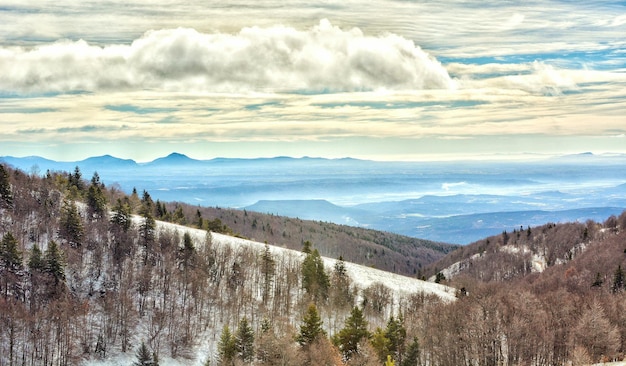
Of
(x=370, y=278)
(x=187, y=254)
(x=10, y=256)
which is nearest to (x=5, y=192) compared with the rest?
(x=10, y=256)

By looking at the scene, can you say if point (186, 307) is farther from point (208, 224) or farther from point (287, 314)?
point (208, 224)

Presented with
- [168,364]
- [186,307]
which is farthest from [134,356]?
[186,307]

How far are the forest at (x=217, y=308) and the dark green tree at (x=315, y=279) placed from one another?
0.31 metres

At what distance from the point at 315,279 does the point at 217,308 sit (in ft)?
72.1

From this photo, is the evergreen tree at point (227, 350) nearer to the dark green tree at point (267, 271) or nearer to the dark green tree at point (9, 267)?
the dark green tree at point (267, 271)

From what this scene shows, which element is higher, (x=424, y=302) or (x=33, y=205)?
(x=33, y=205)

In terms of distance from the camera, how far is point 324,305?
104m

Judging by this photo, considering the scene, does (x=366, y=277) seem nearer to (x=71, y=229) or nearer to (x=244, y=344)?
(x=244, y=344)

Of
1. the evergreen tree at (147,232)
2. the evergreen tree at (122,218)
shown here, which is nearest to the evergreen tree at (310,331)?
the evergreen tree at (147,232)

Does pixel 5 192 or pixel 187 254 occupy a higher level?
pixel 5 192

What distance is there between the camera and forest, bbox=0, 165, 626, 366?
67000mm

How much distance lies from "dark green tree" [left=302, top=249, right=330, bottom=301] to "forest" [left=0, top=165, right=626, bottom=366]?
12.2 inches

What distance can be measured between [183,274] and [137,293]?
413 inches

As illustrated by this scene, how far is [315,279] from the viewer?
108688 mm
